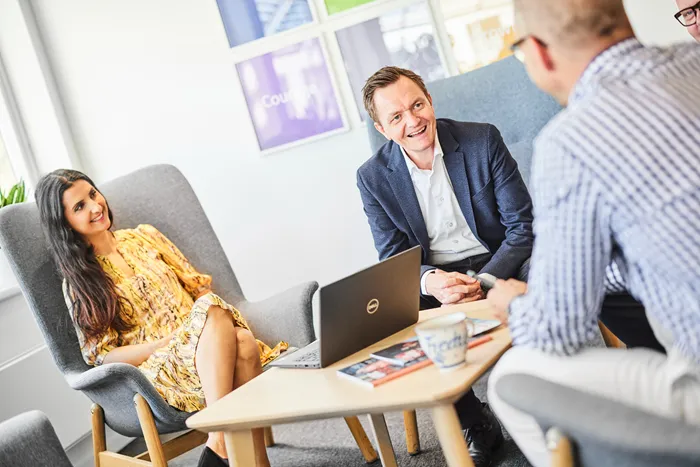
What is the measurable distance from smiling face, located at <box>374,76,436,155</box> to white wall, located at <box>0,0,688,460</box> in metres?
1.06

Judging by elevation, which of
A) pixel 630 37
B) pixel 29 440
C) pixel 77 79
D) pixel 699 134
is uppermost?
pixel 77 79

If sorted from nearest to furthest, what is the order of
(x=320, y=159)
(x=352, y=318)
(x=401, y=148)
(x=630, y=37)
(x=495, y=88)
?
1. (x=630, y=37)
2. (x=352, y=318)
3. (x=401, y=148)
4. (x=495, y=88)
5. (x=320, y=159)

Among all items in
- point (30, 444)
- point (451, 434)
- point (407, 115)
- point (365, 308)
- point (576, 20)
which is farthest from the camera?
→ point (407, 115)

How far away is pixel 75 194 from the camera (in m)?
2.65

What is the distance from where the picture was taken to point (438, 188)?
2438mm

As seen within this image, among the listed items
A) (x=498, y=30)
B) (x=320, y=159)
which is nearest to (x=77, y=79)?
(x=320, y=159)

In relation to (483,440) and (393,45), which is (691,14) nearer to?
(393,45)

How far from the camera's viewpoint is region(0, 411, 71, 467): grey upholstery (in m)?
1.84

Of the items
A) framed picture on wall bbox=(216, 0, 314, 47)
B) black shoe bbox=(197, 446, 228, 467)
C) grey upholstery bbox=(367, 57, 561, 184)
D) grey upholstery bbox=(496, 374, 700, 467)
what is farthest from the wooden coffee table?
framed picture on wall bbox=(216, 0, 314, 47)

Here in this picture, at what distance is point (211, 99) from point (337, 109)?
0.59m

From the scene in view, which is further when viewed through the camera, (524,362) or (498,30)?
(498,30)

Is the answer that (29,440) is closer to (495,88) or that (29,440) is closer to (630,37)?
(630,37)

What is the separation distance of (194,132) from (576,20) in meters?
2.67

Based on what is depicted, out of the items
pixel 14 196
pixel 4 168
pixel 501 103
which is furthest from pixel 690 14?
pixel 4 168
